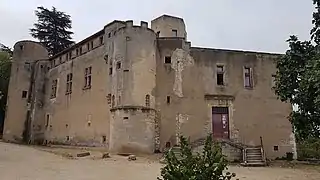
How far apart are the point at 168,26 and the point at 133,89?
10571mm

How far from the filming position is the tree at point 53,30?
49906mm

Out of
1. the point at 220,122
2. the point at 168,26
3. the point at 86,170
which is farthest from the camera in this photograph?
the point at 168,26

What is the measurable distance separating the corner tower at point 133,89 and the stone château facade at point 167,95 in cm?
7

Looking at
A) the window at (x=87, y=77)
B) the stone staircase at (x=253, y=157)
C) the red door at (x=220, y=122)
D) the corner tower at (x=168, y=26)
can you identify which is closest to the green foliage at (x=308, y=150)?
the red door at (x=220, y=122)

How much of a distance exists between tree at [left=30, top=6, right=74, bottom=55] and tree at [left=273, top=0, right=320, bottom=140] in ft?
128

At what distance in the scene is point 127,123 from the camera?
81.5ft

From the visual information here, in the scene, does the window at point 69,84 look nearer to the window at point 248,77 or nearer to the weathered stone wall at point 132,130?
the weathered stone wall at point 132,130

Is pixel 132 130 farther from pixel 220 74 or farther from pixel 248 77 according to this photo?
pixel 248 77

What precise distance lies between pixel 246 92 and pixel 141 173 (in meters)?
14.6

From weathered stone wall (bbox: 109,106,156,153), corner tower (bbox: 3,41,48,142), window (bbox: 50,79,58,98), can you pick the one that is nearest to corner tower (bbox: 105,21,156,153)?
weathered stone wall (bbox: 109,106,156,153)

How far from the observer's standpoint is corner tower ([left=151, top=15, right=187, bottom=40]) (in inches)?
1335

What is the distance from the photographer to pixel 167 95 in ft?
89.0

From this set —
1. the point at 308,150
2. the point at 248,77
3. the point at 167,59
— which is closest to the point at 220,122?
the point at 248,77

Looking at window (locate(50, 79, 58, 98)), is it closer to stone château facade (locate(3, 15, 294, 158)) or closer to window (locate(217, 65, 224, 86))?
stone château facade (locate(3, 15, 294, 158))
